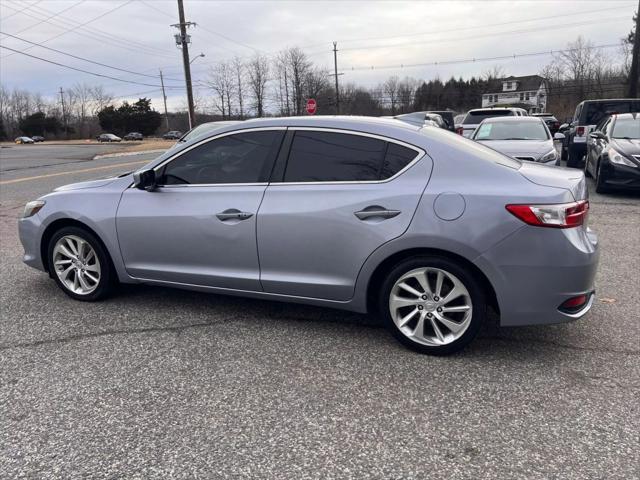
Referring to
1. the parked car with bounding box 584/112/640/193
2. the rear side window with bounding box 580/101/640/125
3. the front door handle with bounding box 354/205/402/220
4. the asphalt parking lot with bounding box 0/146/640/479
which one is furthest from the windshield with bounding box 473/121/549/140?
the front door handle with bounding box 354/205/402/220

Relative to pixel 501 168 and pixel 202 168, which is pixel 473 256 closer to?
pixel 501 168

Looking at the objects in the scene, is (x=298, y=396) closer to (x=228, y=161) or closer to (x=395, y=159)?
(x=395, y=159)

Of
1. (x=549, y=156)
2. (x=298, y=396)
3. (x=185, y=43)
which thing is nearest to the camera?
(x=298, y=396)

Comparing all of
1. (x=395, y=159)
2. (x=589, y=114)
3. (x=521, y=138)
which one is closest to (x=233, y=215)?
(x=395, y=159)

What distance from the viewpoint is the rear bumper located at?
3.16 metres

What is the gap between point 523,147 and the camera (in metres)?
9.50

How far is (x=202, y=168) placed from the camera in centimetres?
414

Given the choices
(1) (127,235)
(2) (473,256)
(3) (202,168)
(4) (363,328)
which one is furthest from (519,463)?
(1) (127,235)

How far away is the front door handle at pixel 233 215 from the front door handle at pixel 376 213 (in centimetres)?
84

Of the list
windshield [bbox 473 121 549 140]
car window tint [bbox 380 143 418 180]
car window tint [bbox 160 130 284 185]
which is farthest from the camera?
windshield [bbox 473 121 549 140]

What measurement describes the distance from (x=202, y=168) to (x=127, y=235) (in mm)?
857

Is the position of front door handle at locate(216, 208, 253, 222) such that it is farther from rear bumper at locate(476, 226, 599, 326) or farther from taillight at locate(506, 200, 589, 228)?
taillight at locate(506, 200, 589, 228)

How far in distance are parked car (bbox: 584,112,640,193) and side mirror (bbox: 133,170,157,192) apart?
28.2 feet

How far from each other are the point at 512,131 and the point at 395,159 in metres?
7.95
